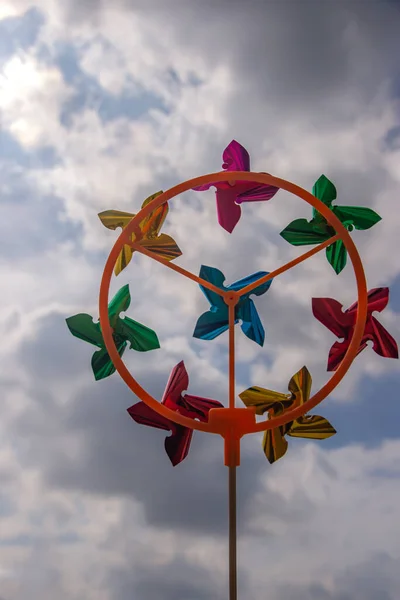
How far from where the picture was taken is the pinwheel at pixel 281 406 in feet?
15.2

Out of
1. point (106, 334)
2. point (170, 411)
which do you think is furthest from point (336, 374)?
point (106, 334)

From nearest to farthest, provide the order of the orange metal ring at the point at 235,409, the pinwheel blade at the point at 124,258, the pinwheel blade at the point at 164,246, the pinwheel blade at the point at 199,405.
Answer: the orange metal ring at the point at 235,409 → the pinwheel blade at the point at 199,405 → the pinwheel blade at the point at 124,258 → the pinwheel blade at the point at 164,246

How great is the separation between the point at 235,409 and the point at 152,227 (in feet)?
3.99

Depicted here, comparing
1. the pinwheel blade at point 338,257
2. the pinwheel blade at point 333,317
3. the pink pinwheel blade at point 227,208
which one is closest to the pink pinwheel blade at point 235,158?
the pink pinwheel blade at point 227,208

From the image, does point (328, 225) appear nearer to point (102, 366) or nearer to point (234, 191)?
point (234, 191)

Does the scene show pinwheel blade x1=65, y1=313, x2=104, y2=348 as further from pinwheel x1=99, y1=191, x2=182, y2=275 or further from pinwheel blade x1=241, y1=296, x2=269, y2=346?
pinwheel blade x1=241, y1=296, x2=269, y2=346

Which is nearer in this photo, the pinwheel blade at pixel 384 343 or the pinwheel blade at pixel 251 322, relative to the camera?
the pinwheel blade at pixel 384 343

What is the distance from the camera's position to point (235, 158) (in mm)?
4840

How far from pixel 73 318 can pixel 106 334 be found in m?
0.22

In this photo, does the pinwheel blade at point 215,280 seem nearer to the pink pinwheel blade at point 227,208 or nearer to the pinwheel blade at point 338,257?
the pink pinwheel blade at point 227,208

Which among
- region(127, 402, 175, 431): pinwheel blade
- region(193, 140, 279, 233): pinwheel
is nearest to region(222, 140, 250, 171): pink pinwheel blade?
region(193, 140, 279, 233): pinwheel

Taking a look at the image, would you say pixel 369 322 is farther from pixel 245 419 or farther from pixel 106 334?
pixel 106 334

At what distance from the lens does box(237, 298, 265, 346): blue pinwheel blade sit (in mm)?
4820

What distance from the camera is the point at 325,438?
4.59 metres
